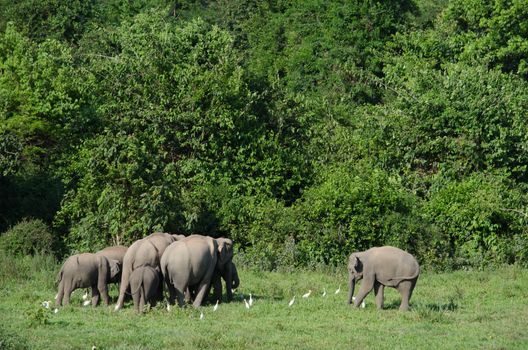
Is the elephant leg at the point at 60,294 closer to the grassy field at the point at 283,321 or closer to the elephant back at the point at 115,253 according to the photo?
the grassy field at the point at 283,321

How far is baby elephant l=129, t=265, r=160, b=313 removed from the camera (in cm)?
1814

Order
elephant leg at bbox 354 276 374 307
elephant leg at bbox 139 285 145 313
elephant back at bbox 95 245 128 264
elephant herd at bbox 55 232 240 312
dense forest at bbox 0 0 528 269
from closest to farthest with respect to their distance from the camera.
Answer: elephant leg at bbox 139 285 145 313 → elephant leg at bbox 354 276 374 307 → elephant herd at bbox 55 232 240 312 → elephant back at bbox 95 245 128 264 → dense forest at bbox 0 0 528 269

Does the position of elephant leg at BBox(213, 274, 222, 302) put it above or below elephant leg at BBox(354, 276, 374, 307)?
below

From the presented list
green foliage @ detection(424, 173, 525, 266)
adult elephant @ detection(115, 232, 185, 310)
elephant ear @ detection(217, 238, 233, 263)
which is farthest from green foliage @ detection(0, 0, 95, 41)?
adult elephant @ detection(115, 232, 185, 310)

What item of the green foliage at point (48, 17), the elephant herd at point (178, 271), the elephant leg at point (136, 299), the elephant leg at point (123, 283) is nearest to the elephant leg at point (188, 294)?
the elephant herd at point (178, 271)

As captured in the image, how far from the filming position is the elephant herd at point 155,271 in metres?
18.5

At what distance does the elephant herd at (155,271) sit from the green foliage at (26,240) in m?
5.59

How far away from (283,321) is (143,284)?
8.57 feet

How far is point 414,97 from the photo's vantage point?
30.3 metres

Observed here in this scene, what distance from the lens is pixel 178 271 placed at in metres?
18.5

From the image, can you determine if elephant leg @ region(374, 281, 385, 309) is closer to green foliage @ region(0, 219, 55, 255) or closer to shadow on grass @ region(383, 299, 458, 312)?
shadow on grass @ region(383, 299, 458, 312)

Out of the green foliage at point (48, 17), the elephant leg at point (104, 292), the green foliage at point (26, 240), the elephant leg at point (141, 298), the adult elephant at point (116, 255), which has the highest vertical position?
the green foliage at point (48, 17)

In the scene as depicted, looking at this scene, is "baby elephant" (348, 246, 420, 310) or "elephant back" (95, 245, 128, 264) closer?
"baby elephant" (348, 246, 420, 310)

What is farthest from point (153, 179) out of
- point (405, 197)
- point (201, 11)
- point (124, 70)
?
point (201, 11)
